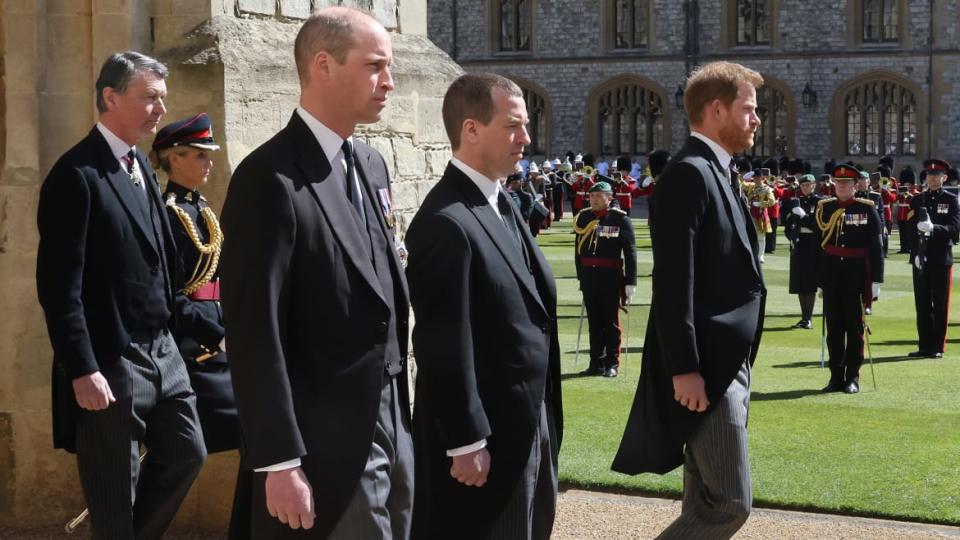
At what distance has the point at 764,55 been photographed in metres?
45.4

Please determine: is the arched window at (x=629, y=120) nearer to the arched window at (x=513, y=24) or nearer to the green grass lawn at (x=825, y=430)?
the arched window at (x=513, y=24)

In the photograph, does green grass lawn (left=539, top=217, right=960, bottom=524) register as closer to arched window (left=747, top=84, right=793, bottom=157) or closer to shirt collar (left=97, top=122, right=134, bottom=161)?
shirt collar (left=97, top=122, right=134, bottom=161)

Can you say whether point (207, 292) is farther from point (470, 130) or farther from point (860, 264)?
point (860, 264)

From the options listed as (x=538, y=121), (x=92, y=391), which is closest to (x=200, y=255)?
(x=92, y=391)

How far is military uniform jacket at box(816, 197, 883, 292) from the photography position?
36.2 feet

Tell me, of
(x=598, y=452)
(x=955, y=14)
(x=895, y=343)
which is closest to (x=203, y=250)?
(x=598, y=452)

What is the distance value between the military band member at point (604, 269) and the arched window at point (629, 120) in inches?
1373

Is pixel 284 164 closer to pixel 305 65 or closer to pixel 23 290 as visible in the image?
pixel 305 65

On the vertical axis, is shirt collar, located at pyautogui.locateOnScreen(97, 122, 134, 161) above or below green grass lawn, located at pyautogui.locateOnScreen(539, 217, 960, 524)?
above

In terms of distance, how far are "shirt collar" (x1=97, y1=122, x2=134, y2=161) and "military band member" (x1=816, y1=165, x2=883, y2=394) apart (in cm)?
706

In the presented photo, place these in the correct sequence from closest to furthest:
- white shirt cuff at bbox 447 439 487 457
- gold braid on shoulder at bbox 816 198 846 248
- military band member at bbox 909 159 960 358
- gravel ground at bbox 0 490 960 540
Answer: white shirt cuff at bbox 447 439 487 457, gravel ground at bbox 0 490 960 540, gold braid on shoulder at bbox 816 198 846 248, military band member at bbox 909 159 960 358

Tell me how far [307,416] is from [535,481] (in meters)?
0.90

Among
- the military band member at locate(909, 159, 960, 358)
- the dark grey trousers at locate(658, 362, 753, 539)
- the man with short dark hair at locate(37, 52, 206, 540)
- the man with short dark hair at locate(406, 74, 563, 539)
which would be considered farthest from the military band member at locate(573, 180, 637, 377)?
the man with short dark hair at locate(406, 74, 563, 539)

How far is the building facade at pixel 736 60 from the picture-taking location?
43969 millimetres
